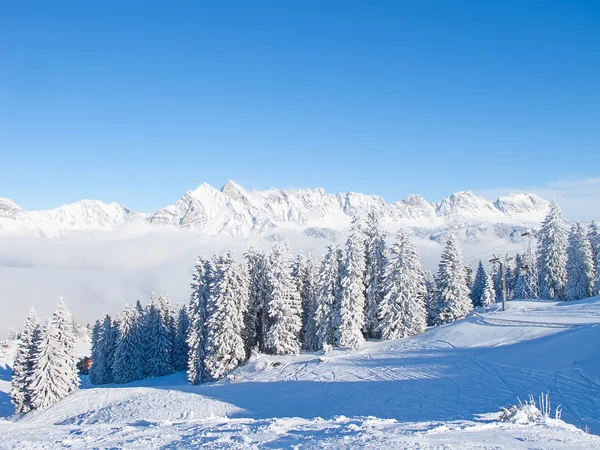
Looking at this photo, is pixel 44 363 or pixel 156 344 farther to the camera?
pixel 156 344

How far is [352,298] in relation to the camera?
43969 mm

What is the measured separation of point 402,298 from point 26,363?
40.8 metres

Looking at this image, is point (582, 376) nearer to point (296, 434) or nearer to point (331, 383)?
point (331, 383)

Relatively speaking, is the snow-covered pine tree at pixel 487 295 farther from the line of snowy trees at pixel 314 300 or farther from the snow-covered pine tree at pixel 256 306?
the snow-covered pine tree at pixel 256 306

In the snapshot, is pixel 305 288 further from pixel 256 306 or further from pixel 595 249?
pixel 595 249

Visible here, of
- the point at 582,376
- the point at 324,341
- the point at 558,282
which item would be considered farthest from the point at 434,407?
the point at 558,282

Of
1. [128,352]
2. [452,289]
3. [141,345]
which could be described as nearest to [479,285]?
[452,289]

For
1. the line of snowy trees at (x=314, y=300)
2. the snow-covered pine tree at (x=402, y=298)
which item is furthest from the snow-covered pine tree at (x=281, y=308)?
the snow-covered pine tree at (x=402, y=298)

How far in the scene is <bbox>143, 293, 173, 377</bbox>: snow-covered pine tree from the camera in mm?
60844

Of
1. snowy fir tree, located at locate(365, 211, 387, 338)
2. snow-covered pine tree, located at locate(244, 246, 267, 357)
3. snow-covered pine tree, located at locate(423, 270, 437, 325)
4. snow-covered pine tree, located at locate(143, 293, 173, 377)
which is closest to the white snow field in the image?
snowy fir tree, located at locate(365, 211, 387, 338)

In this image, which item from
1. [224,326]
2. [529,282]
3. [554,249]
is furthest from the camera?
[529,282]

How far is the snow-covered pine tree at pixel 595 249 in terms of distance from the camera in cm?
5852

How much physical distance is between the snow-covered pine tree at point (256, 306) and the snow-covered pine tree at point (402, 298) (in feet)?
44.9

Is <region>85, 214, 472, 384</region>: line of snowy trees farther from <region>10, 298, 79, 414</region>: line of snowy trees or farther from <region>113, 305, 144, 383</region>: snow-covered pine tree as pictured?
<region>113, 305, 144, 383</region>: snow-covered pine tree
